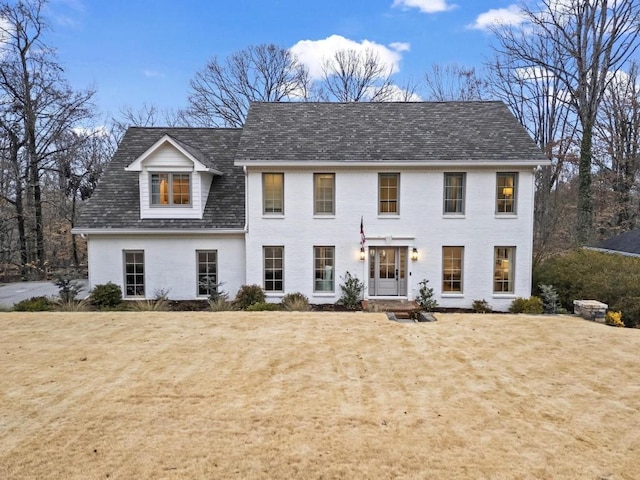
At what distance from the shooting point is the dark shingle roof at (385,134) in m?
13.5

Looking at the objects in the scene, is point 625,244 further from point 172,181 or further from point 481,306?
point 172,181

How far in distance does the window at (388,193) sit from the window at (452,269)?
2.44m

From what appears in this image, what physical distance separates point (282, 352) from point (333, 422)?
3.04m

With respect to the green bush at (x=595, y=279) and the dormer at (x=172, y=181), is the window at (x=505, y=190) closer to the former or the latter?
the green bush at (x=595, y=279)

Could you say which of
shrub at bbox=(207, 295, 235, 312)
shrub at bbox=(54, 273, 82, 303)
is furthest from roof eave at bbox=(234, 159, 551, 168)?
shrub at bbox=(54, 273, 82, 303)

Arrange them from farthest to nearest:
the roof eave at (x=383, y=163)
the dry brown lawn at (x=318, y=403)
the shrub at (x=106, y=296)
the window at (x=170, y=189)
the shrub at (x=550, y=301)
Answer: the window at (x=170, y=189) → the roof eave at (x=383, y=163) → the shrub at (x=106, y=296) → the shrub at (x=550, y=301) → the dry brown lawn at (x=318, y=403)

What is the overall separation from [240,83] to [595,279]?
89.3 ft

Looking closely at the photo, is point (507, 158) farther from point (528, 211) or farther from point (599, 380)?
point (599, 380)

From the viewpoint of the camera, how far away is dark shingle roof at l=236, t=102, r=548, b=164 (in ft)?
44.4

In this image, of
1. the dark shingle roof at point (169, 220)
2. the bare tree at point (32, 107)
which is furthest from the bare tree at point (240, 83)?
the dark shingle roof at point (169, 220)

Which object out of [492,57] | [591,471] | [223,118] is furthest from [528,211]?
[223,118]

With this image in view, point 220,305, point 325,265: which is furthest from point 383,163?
point 220,305

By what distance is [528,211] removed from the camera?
13516 mm

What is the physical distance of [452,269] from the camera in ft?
45.5
